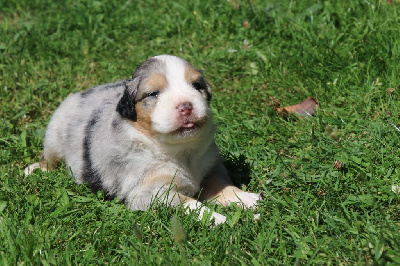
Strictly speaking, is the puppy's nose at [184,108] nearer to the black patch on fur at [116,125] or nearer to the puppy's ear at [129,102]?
the puppy's ear at [129,102]

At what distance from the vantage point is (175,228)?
312 centimetres

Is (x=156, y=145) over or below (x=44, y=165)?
over

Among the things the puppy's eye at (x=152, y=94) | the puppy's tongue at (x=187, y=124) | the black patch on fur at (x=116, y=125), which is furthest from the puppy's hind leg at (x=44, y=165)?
the puppy's tongue at (x=187, y=124)

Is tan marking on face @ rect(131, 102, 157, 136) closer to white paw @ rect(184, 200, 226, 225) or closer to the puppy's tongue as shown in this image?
the puppy's tongue

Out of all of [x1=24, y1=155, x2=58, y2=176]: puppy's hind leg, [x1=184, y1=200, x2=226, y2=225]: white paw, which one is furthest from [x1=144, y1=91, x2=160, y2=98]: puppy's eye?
[x1=24, y1=155, x2=58, y2=176]: puppy's hind leg

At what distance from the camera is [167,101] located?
14.1 feet

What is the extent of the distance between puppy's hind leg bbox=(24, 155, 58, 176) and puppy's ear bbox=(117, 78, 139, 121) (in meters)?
1.13

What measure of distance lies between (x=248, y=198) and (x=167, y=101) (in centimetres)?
108

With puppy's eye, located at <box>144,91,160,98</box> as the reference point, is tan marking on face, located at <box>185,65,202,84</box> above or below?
above

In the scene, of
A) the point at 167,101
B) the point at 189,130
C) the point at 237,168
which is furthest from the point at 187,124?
the point at 237,168

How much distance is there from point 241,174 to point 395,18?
281 cm

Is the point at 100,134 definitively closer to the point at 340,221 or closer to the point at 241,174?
the point at 241,174

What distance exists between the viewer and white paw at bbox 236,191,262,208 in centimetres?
449

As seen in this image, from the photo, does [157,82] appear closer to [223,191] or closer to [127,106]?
[127,106]
